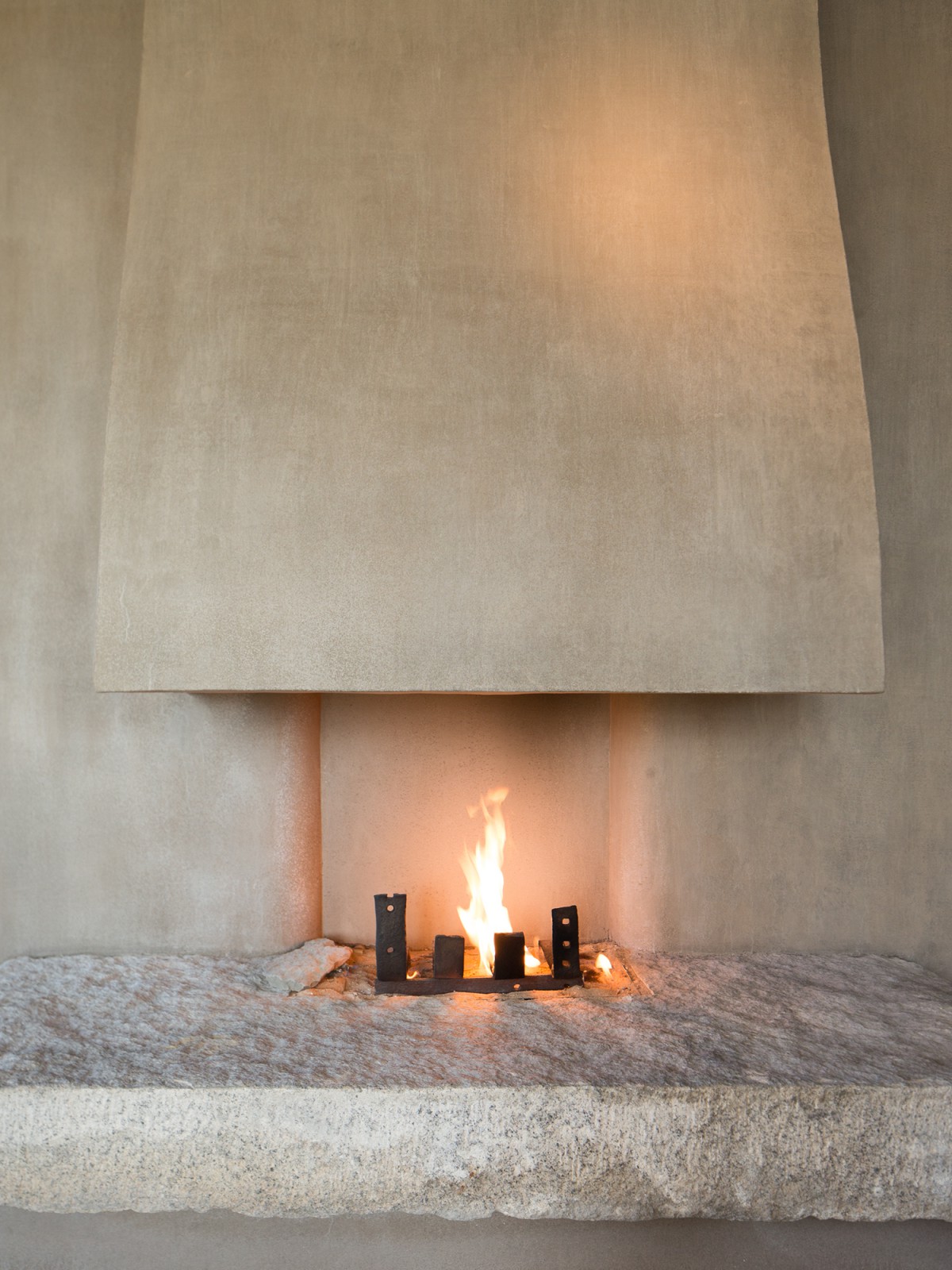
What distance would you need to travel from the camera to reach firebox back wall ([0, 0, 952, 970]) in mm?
2865

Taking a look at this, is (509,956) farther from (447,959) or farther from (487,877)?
(487,877)

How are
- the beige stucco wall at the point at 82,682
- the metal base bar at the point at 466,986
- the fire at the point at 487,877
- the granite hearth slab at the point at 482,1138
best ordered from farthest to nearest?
1. the fire at the point at 487,877
2. the beige stucco wall at the point at 82,682
3. the metal base bar at the point at 466,986
4. the granite hearth slab at the point at 482,1138

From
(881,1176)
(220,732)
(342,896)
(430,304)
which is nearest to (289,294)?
(430,304)

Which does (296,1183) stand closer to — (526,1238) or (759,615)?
(526,1238)

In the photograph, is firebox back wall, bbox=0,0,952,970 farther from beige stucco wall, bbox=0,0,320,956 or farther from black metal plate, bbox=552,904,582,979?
black metal plate, bbox=552,904,582,979

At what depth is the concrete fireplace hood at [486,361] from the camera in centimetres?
219

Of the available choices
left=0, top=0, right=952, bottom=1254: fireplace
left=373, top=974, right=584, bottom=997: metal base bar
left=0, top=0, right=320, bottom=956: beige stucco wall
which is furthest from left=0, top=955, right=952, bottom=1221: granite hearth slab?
left=0, top=0, right=320, bottom=956: beige stucco wall

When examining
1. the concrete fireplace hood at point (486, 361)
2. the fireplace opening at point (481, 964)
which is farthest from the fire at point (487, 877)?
the concrete fireplace hood at point (486, 361)

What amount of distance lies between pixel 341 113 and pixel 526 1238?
275 centimetres

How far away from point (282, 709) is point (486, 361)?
1283 millimetres

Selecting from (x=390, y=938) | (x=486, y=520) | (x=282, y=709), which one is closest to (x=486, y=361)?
(x=486, y=520)

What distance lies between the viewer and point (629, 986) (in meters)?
2.63

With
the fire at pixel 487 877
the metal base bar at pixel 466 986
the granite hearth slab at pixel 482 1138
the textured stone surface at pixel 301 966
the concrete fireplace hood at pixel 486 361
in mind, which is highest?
the concrete fireplace hood at pixel 486 361

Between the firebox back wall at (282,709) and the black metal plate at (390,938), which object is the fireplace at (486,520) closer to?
the black metal plate at (390,938)
